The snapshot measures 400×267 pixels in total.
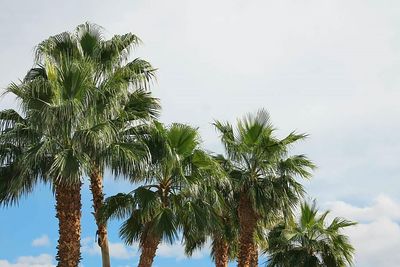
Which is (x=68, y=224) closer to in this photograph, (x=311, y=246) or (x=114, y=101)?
(x=114, y=101)

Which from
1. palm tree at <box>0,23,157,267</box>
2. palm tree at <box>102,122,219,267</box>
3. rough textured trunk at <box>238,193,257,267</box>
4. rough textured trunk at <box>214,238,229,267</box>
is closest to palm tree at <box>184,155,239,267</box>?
rough textured trunk at <box>214,238,229,267</box>

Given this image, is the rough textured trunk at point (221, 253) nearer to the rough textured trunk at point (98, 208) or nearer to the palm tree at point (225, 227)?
the palm tree at point (225, 227)

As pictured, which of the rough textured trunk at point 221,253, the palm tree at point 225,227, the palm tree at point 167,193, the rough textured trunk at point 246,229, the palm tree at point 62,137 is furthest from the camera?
the rough textured trunk at point 221,253

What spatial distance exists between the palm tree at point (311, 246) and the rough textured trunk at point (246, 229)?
166 cm

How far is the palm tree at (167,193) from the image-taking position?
757 inches

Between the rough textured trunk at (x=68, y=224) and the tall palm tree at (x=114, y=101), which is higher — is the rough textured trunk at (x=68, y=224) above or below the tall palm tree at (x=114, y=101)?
below

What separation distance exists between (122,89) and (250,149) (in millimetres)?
5827

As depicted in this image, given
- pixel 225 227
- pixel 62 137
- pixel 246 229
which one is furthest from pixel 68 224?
pixel 225 227

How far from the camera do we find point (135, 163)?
729 inches

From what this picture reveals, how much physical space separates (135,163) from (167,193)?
75.5 inches

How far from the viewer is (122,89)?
20.0 metres

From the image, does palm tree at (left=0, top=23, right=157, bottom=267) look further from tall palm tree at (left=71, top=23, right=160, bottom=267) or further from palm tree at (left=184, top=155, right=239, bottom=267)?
palm tree at (left=184, top=155, right=239, bottom=267)

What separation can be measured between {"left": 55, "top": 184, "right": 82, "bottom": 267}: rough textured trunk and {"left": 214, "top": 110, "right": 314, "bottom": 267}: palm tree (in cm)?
694

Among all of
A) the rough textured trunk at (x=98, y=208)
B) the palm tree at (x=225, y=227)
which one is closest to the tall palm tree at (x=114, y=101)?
the rough textured trunk at (x=98, y=208)
